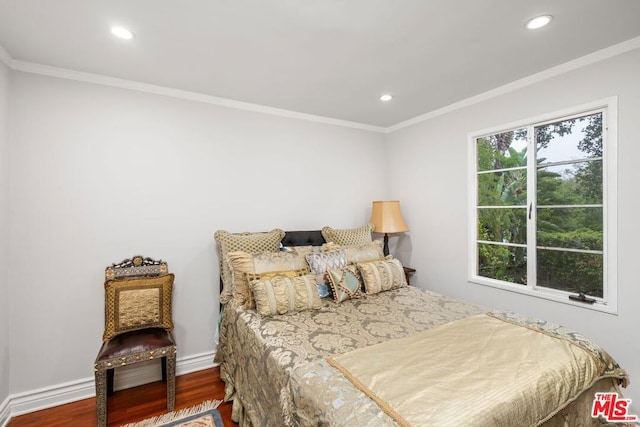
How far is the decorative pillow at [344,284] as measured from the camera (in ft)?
7.61

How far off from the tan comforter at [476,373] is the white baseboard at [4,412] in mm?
2380

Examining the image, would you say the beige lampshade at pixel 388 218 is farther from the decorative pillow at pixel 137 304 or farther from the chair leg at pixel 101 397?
the chair leg at pixel 101 397

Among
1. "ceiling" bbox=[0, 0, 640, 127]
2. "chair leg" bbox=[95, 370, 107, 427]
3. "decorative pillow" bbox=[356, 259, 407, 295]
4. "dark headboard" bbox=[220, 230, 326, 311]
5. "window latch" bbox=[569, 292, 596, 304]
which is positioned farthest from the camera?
"dark headboard" bbox=[220, 230, 326, 311]

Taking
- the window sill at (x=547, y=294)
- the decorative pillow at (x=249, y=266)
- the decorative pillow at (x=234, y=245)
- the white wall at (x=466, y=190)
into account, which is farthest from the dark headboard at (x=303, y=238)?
the window sill at (x=547, y=294)

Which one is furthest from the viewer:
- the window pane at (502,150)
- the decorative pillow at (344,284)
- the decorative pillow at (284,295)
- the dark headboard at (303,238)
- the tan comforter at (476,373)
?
the dark headboard at (303,238)

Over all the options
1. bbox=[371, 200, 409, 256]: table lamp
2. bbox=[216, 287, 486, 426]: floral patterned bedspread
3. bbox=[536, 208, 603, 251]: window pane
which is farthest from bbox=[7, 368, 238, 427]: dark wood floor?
bbox=[536, 208, 603, 251]: window pane

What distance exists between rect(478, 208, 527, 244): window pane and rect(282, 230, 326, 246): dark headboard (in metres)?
1.63

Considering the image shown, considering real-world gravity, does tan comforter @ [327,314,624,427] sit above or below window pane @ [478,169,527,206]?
below

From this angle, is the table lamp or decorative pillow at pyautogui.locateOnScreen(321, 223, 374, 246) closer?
decorative pillow at pyautogui.locateOnScreen(321, 223, 374, 246)

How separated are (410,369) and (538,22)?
6.76ft

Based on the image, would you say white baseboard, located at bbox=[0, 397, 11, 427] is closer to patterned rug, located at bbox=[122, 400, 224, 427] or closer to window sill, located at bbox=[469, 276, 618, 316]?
patterned rug, located at bbox=[122, 400, 224, 427]

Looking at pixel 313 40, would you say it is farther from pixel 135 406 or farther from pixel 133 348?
pixel 135 406

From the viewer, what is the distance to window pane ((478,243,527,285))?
8.70 feet

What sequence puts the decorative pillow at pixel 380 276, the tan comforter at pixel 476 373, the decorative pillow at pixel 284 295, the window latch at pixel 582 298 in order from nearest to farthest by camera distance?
the tan comforter at pixel 476 373 < the decorative pillow at pixel 284 295 < the window latch at pixel 582 298 < the decorative pillow at pixel 380 276
